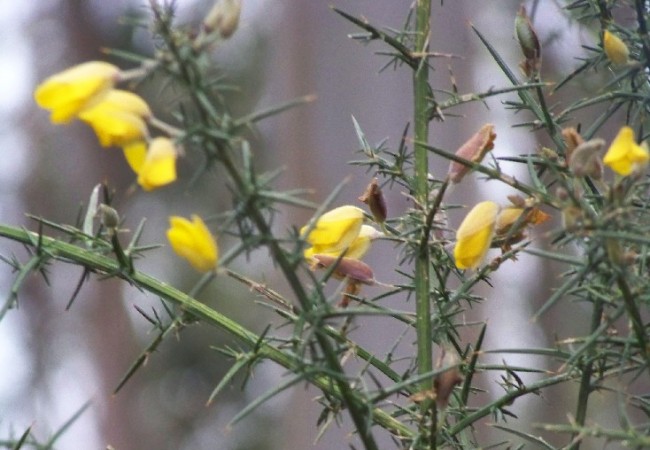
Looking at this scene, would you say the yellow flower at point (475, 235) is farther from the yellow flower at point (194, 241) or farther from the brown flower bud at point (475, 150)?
the yellow flower at point (194, 241)

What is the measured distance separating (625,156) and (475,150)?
10 centimetres

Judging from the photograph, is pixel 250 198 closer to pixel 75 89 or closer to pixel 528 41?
pixel 75 89

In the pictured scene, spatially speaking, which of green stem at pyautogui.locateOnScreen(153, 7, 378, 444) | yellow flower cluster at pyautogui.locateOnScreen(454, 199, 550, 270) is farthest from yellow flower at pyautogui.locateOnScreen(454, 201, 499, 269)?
green stem at pyautogui.locateOnScreen(153, 7, 378, 444)

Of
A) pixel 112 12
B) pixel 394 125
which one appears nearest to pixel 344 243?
pixel 394 125

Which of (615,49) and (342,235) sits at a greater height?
(615,49)

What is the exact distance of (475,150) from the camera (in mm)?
457

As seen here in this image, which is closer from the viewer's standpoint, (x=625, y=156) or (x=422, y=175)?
(x=625, y=156)

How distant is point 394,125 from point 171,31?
161 centimetres

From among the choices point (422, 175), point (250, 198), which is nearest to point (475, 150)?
point (422, 175)

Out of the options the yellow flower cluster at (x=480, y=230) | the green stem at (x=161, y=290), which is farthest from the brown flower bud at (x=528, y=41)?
the green stem at (x=161, y=290)

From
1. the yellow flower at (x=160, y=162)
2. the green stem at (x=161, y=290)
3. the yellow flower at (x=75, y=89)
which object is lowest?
the green stem at (x=161, y=290)

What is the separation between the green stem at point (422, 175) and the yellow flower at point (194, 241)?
0.42 feet

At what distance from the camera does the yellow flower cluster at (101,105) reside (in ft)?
1.16

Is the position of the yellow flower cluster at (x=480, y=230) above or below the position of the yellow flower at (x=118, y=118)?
below
